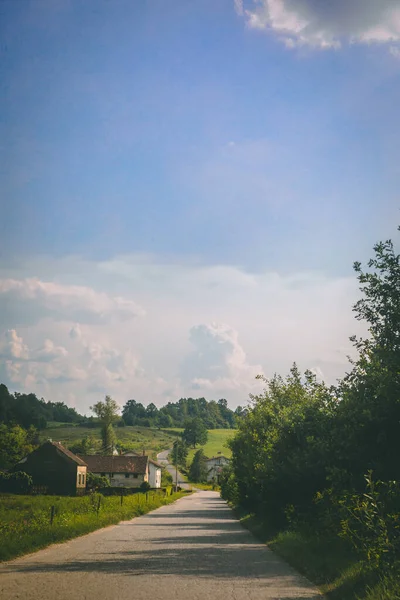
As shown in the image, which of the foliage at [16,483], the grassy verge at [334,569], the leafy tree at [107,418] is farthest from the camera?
the leafy tree at [107,418]

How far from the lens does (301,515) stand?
20891 mm

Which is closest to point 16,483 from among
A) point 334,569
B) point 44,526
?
point 44,526

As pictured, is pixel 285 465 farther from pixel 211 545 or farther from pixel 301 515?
pixel 211 545

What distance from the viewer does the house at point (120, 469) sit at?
10156 cm

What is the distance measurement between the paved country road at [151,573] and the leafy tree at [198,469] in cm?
13555

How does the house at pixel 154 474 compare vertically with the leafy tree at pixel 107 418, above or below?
below

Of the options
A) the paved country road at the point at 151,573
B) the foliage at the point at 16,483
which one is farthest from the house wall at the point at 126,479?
the paved country road at the point at 151,573

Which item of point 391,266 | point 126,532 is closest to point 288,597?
point 391,266

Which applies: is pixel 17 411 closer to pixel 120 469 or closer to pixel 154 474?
pixel 154 474

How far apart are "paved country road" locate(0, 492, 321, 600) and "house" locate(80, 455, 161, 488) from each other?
275ft

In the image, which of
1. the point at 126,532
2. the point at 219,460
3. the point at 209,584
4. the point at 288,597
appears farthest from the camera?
the point at 219,460

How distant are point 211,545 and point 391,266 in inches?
503

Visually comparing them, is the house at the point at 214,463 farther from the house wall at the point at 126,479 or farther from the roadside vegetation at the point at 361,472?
the roadside vegetation at the point at 361,472

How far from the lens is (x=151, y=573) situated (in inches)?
530
